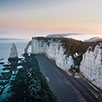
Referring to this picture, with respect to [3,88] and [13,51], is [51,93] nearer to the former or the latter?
[3,88]

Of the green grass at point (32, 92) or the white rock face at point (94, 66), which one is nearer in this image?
the green grass at point (32, 92)

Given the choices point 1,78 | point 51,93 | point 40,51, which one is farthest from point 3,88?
point 40,51

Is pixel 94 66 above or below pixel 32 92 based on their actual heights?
above

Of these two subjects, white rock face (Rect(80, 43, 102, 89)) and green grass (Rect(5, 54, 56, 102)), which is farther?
white rock face (Rect(80, 43, 102, 89))

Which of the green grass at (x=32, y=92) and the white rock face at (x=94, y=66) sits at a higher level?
the white rock face at (x=94, y=66)

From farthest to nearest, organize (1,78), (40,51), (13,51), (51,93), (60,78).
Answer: (40,51), (13,51), (1,78), (60,78), (51,93)

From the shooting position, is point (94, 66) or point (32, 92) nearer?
point (94, 66)

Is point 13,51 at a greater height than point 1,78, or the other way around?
point 13,51

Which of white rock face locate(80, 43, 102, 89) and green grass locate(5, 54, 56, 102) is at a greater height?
white rock face locate(80, 43, 102, 89)
